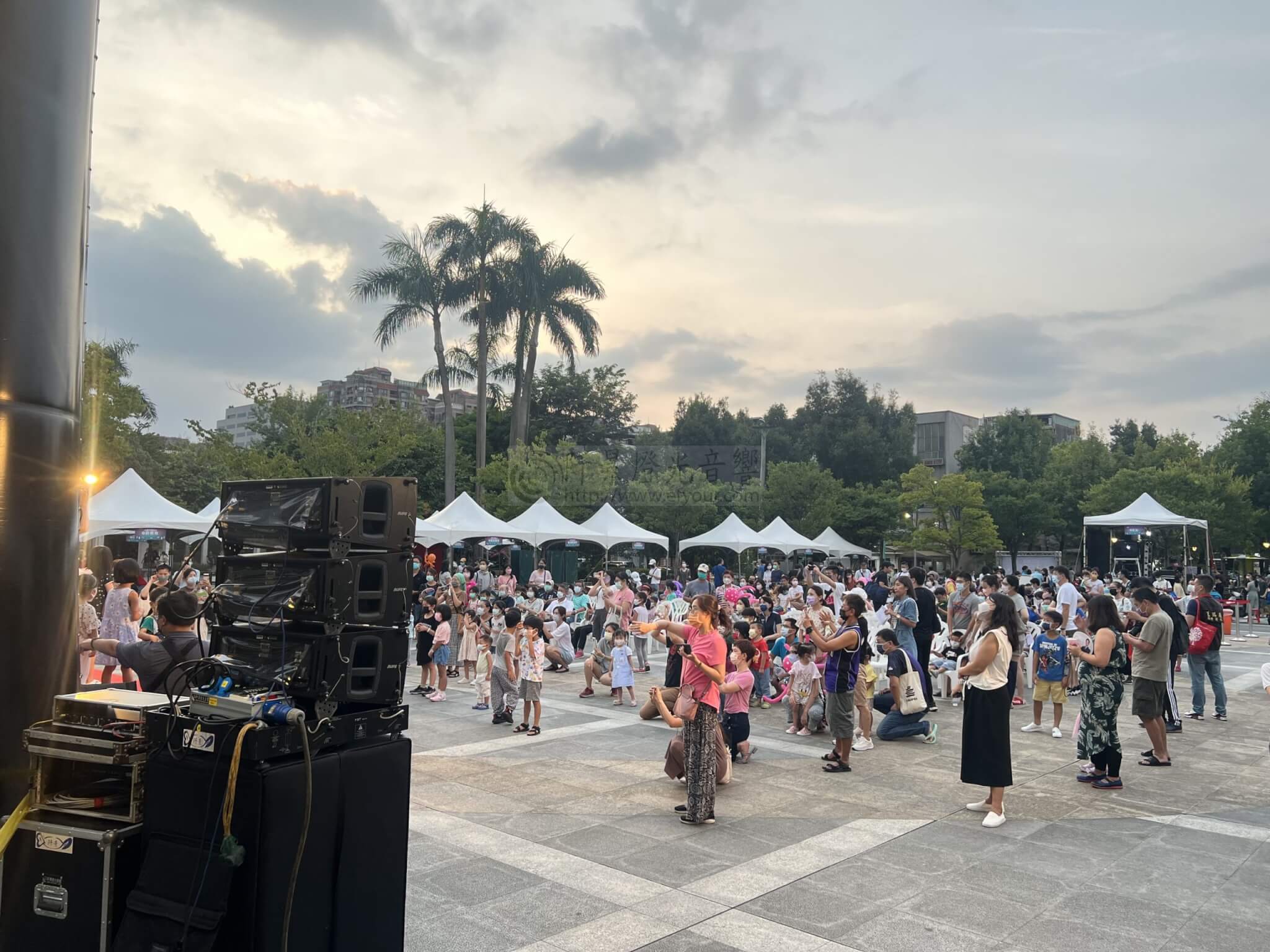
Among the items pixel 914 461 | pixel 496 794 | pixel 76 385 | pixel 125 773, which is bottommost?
pixel 496 794

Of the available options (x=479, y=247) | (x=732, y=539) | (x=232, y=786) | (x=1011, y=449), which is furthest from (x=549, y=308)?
(x=232, y=786)

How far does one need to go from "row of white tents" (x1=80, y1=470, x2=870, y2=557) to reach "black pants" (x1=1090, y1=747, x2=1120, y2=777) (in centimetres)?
1480

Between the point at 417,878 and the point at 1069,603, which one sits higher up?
the point at 1069,603

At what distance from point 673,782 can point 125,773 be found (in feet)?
16.9

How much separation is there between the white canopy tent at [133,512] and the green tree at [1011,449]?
45.6 metres

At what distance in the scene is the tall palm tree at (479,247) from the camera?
42.2 m

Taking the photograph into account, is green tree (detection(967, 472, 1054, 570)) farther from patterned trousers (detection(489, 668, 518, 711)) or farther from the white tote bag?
patterned trousers (detection(489, 668, 518, 711))

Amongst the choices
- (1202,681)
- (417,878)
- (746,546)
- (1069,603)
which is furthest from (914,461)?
(417,878)

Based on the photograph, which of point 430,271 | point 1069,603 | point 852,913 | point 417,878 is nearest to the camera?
point 852,913

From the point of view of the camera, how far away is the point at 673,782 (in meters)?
8.12

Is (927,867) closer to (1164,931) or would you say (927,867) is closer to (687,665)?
(1164,931)

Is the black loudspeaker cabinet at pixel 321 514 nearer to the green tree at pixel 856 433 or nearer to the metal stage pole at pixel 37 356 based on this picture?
the metal stage pole at pixel 37 356

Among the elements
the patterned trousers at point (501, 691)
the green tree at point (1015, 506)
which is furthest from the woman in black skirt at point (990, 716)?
the green tree at point (1015, 506)

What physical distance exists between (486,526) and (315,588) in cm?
2287
